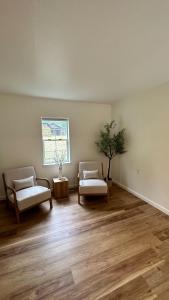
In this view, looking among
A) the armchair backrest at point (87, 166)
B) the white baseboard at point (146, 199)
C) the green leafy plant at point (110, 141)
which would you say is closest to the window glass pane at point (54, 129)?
the armchair backrest at point (87, 166)

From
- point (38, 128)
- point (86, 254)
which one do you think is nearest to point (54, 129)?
point (38, 128)

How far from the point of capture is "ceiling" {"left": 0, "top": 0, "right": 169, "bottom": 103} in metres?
1.11

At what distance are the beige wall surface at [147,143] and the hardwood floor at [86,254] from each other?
0.53 m

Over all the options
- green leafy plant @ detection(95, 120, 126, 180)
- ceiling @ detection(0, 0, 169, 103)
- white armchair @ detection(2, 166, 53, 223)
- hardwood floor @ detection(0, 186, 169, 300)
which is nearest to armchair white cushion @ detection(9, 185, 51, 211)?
white armchair @ detection(2, 166, 53, 223)

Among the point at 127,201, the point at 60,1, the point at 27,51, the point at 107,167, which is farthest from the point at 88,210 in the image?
the point at 60,1

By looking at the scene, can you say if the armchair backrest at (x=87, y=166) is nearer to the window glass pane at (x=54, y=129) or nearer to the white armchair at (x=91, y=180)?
the white armchair at (x=91, y=180)

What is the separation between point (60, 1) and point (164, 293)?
2.63 m

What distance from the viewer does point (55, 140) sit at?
3996 mm

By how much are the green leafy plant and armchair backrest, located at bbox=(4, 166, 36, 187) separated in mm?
1909

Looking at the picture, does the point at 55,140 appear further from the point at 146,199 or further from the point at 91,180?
the point at 146,199

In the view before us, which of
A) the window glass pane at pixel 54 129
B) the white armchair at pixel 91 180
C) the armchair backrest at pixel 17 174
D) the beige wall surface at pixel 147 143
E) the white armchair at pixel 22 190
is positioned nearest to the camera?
the white armchair at pixel 22 190

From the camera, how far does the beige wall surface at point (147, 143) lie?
2.83m

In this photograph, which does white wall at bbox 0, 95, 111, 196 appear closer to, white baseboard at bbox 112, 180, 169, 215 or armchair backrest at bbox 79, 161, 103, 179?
armchair backrest at bbox 79, 161, 103, 179

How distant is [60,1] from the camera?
1.03 m
